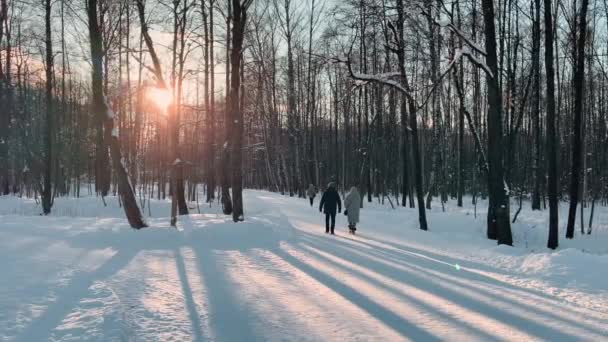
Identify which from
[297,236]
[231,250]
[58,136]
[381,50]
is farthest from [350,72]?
[58,136]

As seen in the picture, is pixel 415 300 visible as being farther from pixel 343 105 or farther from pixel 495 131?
pixel 343 105

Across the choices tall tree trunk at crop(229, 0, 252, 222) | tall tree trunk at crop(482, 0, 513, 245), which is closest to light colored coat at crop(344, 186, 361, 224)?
tall tree trunk at crop(229, 0, 252, 222)

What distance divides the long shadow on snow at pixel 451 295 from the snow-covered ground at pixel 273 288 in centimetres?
2

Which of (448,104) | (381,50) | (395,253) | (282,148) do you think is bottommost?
(395,253)

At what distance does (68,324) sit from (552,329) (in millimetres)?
5539

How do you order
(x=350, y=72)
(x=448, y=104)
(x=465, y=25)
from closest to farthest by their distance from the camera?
(x=350, y=72) → (x=465, y=25) → (x=448, y=104)

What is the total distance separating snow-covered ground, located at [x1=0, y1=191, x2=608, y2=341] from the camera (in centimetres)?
532

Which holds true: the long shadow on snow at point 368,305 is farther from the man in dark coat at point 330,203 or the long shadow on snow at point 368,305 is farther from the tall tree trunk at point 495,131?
the tall tree trunk at point 495,131

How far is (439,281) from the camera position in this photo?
8203mm

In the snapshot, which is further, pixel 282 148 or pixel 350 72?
pixel 282 148

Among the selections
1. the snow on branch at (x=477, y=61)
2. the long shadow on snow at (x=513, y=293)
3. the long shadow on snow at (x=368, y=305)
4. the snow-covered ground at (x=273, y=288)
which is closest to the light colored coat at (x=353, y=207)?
the snow-covered ground at (x=273, y=288)

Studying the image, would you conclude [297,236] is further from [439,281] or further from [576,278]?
[576,278]

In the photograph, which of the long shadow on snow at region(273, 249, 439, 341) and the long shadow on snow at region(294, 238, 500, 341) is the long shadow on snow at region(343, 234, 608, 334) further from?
the long shadow on snow at region(273, 249, 439, 341)

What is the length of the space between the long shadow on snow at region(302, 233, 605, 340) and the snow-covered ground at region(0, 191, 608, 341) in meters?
0.02
